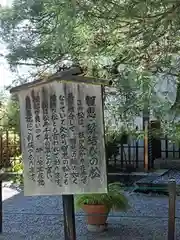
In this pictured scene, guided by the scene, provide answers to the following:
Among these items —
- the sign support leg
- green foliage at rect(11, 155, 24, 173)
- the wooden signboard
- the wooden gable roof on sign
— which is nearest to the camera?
the wooden gable roof on sign

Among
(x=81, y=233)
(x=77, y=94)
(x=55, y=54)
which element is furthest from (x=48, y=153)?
(x=81, y=233)

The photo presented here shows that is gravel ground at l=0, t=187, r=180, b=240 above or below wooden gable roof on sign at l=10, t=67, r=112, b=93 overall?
below

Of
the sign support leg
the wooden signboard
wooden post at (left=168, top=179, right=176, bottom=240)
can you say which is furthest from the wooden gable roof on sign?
wooden post at (left=168, top=179, right=176, bottom=240)

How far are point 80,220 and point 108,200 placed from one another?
951 millimetres

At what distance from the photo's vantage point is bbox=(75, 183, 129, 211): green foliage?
5551 mm

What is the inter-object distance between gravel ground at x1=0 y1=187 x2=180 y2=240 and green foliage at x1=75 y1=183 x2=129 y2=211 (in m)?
0.34

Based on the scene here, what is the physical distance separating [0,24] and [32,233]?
2.73 meters

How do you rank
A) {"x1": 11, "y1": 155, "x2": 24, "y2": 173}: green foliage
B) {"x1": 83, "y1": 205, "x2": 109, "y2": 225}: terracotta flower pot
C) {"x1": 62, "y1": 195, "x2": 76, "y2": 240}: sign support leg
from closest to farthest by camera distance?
{"x1": 62, "y1": 195, "x2": 76, "y2": 240}: sign support leg < {"x1": 83, "y1": 205, "x2": 109, "y2": 225}: terracotta flower pot < {"x1": 11, "y1": 155, "x2": 24, "y2": 173}: green foliage

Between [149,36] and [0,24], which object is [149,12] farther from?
[0,24]

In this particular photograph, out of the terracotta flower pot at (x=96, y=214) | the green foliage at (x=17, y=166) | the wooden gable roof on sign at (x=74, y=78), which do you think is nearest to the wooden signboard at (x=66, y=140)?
the wooden gable roof on sign at (x=74, y=78)

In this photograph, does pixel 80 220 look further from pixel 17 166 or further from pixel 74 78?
pixel 17 166

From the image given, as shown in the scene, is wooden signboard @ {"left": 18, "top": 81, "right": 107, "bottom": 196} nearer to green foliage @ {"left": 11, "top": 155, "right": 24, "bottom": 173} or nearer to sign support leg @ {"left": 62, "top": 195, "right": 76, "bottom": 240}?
sign support leg @ {"left": 62, "top": 195, "right": 76, "bottom": 240}

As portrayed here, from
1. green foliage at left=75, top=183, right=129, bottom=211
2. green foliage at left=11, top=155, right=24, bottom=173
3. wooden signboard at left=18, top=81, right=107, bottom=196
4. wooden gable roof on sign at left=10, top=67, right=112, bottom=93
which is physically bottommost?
green foliage at left=11, top=155, right=24, bottom=173

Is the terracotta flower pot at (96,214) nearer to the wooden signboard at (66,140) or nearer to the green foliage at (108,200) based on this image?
the green foliage at (108,200)
